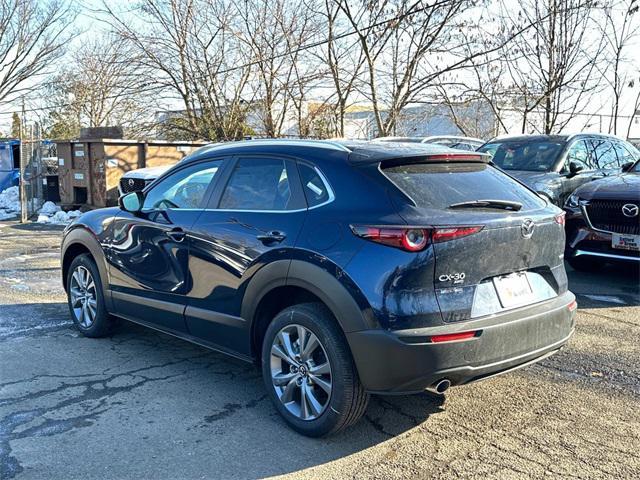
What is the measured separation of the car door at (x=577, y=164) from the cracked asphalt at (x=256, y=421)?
12.7 feet

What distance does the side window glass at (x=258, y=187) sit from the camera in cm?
394

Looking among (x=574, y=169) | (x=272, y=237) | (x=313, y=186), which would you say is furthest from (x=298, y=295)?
(x=574, y=169)

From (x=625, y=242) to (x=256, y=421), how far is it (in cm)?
512

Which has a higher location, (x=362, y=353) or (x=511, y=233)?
(x=511, y=233)

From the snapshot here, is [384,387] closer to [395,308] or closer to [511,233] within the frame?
[395,308]

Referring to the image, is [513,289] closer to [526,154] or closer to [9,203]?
[526,154]

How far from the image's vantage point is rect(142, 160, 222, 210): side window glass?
4.57 metres

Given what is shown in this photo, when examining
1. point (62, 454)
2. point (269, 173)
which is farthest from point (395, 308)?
point (62, 454)

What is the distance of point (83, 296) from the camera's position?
561cm

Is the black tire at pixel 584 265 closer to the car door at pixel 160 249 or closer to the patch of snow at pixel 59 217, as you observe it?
the car door at pixel 160 249

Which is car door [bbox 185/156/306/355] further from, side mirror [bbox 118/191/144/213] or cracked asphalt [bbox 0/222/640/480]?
side mirror [bbox 118/191/144/213]

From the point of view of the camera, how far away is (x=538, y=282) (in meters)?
3.72

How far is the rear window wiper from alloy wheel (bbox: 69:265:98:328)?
3474 millimetres

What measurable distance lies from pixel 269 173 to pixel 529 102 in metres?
15.0
